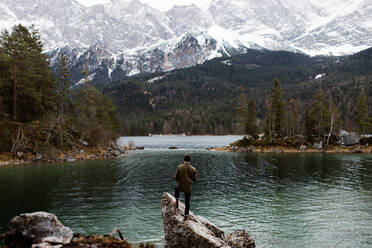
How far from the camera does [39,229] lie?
16328 mm

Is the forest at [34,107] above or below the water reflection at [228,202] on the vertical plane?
above

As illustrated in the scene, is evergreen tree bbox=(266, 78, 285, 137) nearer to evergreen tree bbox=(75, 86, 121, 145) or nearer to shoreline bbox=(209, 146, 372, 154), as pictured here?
shoreline bbox=(209, 146, 372, 154)

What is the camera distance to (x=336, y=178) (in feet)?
153

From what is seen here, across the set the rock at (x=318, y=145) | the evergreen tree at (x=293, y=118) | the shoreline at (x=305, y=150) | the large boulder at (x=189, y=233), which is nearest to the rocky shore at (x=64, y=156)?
the shoreline at (x=305, y=150)

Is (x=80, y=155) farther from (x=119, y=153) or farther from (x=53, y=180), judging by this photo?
(x=53, y=180)

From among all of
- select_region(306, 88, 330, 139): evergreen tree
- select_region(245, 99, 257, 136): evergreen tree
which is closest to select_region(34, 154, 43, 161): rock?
select_region(245, 99, 257, 136): evergreen tree

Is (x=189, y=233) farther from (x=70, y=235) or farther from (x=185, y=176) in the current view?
(x=70, y=235)

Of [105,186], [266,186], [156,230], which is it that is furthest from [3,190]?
[266,186]

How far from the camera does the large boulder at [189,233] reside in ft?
50.5

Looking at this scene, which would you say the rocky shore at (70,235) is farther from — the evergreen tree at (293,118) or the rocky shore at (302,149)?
the evergreen tree at (293,118)

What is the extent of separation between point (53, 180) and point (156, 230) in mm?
28639

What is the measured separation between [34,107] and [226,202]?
5990cm

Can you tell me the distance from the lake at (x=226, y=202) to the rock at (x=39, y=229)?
6320mm

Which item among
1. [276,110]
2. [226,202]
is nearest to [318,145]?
[276,110]
